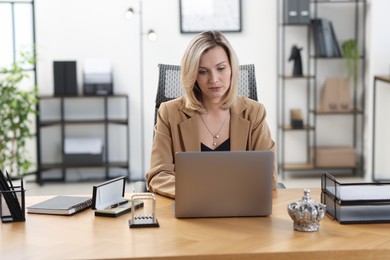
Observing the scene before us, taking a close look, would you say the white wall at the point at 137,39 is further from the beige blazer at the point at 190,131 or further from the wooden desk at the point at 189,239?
the wooden desk at the point at 189,239

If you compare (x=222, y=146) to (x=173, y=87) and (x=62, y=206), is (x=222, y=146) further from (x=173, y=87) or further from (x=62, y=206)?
(x=62, y=206)

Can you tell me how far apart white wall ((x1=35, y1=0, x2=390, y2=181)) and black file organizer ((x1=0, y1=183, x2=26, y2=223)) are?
13.2ft

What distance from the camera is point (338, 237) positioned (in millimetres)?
2252

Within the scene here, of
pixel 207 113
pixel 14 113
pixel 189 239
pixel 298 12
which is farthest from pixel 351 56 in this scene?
pixel 189 239

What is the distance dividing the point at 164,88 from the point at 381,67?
3417mm

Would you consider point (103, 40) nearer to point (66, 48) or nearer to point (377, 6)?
point (66, 48)

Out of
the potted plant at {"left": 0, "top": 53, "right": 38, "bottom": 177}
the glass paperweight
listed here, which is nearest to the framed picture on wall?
the potted plant at {"left": 0, "top": 53, "right": 38, "bottom": 177}

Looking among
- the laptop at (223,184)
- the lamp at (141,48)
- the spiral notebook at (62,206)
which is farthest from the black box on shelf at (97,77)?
the laptop at (223,184)

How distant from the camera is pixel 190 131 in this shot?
10.3 ft

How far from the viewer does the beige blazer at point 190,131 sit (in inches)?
123

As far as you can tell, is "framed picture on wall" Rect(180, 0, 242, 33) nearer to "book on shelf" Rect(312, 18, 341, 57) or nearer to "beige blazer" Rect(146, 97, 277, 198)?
"book on shelf" Rect(312, 18, 341, 57)

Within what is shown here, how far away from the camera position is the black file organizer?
249cm

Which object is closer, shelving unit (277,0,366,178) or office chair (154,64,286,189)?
office chair (154,64,286,189)

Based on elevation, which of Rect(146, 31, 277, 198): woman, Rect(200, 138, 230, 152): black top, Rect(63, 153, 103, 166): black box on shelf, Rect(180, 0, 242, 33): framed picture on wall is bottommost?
Rect(63, 153, 103, 166): black box on shelf
